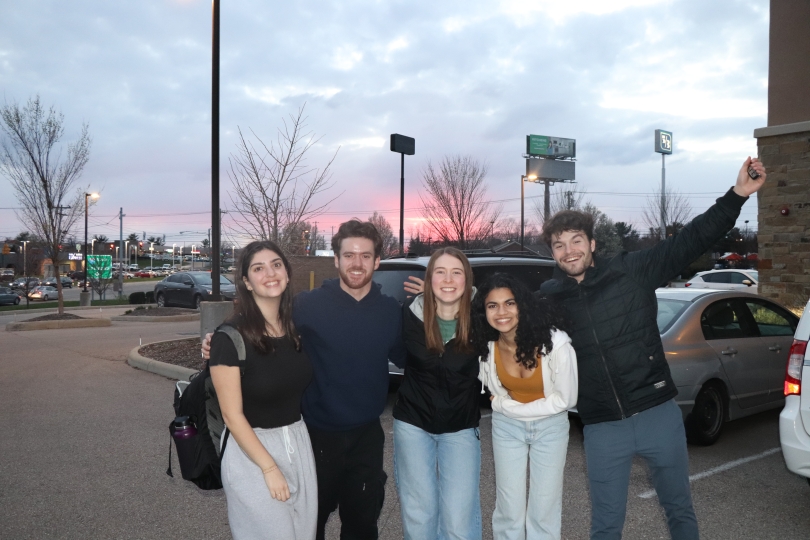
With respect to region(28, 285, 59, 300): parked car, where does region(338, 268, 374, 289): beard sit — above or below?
above

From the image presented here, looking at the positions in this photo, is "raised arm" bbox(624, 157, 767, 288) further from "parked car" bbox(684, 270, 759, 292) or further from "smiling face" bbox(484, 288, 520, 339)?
"parked car" bbox(684, 270, 759, 292)

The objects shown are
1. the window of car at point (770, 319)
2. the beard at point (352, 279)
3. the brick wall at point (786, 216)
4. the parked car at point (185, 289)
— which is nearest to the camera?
the beard at point (352, 279)

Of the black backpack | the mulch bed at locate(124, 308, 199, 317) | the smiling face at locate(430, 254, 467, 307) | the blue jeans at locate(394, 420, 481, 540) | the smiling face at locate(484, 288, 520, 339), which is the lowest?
the mulch bed at locate(124, 308, 199, 317)

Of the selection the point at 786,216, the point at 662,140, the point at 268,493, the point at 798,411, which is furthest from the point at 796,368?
the point at 662,140

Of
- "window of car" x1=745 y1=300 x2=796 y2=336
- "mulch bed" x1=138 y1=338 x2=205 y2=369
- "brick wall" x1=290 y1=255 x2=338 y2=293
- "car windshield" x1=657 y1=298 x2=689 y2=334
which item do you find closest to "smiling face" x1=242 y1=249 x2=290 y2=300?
"car windshield" x1=657 y1=298 x2=689 y2=334

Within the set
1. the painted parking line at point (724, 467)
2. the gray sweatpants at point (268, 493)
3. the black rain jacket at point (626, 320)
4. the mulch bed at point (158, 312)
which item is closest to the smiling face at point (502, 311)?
the black rain jacket at point (626, 320)

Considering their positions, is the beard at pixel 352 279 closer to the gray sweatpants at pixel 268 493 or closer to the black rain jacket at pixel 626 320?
the gray sweatpants at pixel 268 493

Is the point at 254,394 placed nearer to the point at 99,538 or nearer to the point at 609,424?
the point at 609,424

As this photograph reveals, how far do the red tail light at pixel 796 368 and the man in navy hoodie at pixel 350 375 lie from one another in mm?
2834

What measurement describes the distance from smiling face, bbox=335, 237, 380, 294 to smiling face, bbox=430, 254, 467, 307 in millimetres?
365

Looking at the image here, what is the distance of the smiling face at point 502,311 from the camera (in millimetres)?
3139

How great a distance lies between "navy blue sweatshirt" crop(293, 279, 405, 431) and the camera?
317 centimetres

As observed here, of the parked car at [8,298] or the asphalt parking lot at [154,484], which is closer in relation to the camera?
the asphalt parking lot at [154,484]

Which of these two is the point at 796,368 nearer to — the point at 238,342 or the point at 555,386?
the point at 555,386
